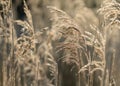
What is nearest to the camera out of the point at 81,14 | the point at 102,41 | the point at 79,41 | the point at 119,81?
the point at 102,41

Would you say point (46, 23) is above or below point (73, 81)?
above

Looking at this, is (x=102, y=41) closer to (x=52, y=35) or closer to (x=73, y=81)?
(x=52, y=35)

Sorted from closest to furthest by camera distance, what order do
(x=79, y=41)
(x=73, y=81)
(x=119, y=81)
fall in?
(x=79, y=41) < (x=119, y=81) < (x=73, y=81)

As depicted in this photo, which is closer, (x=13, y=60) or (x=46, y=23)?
(x=13, y=60)

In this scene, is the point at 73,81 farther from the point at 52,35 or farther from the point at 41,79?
the point at 52,35

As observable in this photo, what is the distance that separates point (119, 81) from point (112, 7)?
2.83ft

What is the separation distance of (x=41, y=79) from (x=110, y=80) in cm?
99

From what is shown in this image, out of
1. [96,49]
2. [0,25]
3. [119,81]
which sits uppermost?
[0,25]

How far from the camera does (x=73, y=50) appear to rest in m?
3.78

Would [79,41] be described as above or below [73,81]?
above

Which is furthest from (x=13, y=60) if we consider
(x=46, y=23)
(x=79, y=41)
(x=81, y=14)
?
(x=46, y=23)

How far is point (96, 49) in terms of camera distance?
3.53 meters

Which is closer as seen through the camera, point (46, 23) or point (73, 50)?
point (73, 50)

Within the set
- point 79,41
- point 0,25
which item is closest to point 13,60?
point 0,25
